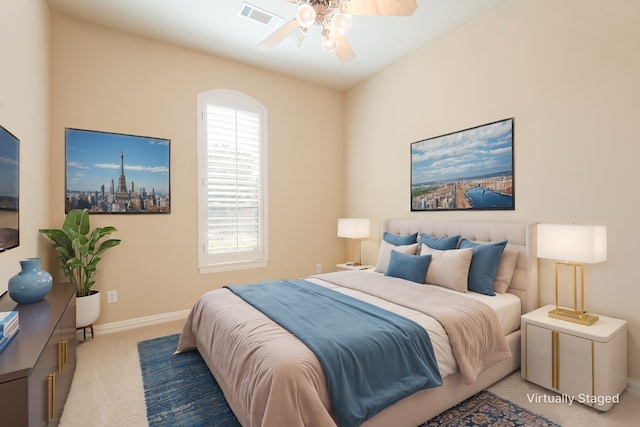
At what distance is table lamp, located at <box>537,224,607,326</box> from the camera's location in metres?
2.14

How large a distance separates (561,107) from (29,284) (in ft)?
13.2

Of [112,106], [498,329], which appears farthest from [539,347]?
[112,106]

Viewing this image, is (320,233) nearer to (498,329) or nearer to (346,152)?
(346,152)

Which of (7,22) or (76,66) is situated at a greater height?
(76,66)

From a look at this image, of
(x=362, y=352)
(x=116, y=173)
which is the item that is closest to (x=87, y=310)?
(x=116, y=173)

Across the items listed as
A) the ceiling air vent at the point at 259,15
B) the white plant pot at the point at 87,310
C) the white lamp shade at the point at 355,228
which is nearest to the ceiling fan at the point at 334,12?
the ceiling air vent at the point at 259,15

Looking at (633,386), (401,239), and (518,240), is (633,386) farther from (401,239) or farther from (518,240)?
(401,239)

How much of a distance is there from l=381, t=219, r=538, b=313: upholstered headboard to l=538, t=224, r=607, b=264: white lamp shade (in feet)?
1.13

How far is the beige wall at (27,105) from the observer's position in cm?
197

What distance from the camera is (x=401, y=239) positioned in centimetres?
362

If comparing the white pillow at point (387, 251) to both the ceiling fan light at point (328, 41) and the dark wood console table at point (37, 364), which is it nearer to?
the ceiling fan light at point (328, 41)

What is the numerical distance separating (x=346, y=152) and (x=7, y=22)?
12.7ft

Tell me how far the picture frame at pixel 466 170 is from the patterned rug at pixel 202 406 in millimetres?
1710

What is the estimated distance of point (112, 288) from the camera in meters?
3.37
